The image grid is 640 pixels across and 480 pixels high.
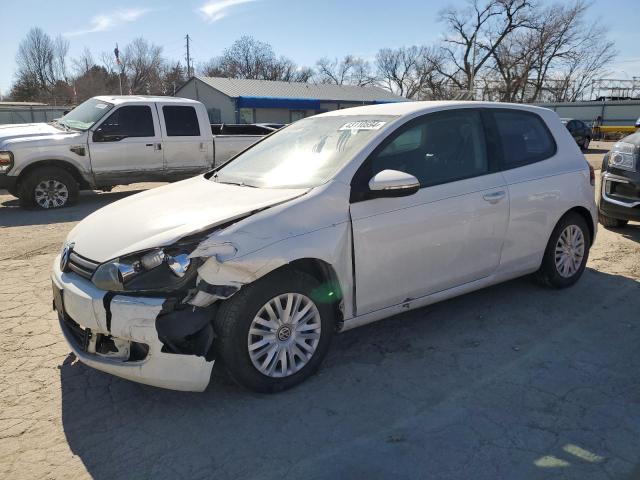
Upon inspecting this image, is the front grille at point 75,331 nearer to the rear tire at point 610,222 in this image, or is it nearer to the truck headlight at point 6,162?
the truck headlight at point 6,162

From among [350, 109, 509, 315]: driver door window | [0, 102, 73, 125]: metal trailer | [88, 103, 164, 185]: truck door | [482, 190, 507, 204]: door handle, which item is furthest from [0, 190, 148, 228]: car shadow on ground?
[0, 102, 73, 125]: metal trailer

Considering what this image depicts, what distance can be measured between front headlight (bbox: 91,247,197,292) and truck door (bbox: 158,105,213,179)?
7.46m

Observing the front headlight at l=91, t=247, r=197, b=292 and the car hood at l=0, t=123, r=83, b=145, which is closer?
the front headlight at l=91, t=247, r=197, b=292

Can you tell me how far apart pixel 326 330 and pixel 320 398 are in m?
0.41

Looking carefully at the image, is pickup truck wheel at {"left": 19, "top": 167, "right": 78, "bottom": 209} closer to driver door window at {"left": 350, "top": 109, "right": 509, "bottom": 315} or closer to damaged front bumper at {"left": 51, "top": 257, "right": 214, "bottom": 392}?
damaged front bumper at {"left": 51, "top": 257, "right": 214, "bottom": 392}

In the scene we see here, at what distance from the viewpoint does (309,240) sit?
3.13 meters

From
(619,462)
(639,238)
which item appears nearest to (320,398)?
(619,462)

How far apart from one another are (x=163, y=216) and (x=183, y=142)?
23.6 ft

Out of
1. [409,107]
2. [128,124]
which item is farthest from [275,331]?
[128,124]

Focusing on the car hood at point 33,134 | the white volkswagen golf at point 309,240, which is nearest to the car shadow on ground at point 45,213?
the car hood at point 33,134

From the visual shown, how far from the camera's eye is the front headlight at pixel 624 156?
6.59 meters

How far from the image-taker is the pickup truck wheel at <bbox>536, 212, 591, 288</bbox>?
4.73 m

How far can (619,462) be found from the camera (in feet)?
8.46

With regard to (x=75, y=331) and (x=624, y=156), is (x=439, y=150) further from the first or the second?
(x=624, y=156)
